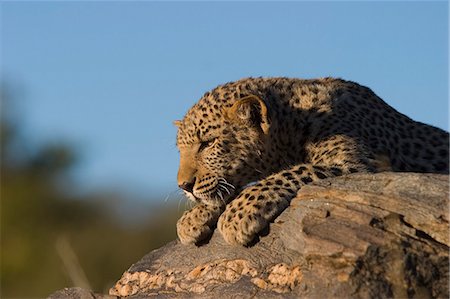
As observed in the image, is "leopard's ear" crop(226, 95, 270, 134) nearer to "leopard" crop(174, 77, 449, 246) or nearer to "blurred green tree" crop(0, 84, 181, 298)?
"leopard" crop(174, 77, 449, 246)

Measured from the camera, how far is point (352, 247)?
19.2 feet

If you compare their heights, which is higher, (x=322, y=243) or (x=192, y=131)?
(x=192, y=131)

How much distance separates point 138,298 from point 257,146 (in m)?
1.59

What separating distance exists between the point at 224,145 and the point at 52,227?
32296 millimetres

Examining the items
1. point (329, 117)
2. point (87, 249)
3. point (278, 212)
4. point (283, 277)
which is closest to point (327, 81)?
point (329, 117)

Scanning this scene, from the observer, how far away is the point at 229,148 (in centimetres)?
823

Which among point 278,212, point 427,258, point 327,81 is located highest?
point 327,81

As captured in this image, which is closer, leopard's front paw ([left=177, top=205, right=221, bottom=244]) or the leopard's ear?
leopard's front paw ([left=177, top=205, right=221, bottom=244])

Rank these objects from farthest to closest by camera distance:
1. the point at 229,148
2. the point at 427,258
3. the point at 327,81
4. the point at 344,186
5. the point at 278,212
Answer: the point at 327,81 < the point at 229,148 < the point at 278,212 < the point at 344,186 < the point at 427,258

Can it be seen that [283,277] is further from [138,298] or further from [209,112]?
[209,112]

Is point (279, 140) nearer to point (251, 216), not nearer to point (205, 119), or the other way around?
point (205, 119)

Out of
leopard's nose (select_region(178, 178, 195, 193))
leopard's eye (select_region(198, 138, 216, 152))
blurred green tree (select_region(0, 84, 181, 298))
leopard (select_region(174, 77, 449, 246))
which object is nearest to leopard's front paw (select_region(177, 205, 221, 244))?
leopard (select_region(174, 77, 449, 246))

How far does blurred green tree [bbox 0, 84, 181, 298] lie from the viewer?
100 ft

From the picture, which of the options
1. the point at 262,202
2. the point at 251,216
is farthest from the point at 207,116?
the point at 251,216
